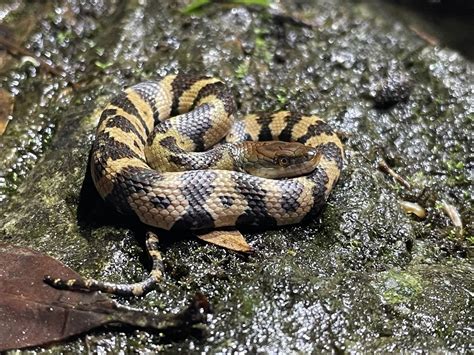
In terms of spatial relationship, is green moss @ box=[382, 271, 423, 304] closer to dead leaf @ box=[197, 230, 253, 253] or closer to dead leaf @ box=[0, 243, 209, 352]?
dead leaf @ box=[197, 230, 253, 253]

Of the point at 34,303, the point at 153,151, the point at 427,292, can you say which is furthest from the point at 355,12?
the point at 34,303

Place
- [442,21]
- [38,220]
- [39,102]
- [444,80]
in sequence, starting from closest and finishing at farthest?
[38,220] < [39,102] < [444,80] < [442,21]

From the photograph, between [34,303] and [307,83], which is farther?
[307,83]

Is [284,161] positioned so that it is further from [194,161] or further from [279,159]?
[194,161]

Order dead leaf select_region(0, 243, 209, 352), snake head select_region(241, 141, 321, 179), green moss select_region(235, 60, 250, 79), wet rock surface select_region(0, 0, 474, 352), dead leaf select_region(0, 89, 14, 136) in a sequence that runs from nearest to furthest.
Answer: dead leaf select_region(0, 243, 209, 352) < wet rock surface select_region(0, 0, 474, 352) < snake head select_region(241, 141, 321, 179) < dead leaf select_region(0, 89, 14, 136) < green moss select_region(235, 60, 250, 79)

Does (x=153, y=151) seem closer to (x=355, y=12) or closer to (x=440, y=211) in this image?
(x=440, y=211)

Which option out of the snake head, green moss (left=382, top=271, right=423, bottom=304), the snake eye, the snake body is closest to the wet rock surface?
green moss (left=382, top=271, right=423, bottom=304)

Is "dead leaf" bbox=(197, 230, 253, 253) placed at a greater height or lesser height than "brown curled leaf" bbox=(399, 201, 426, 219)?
greater
